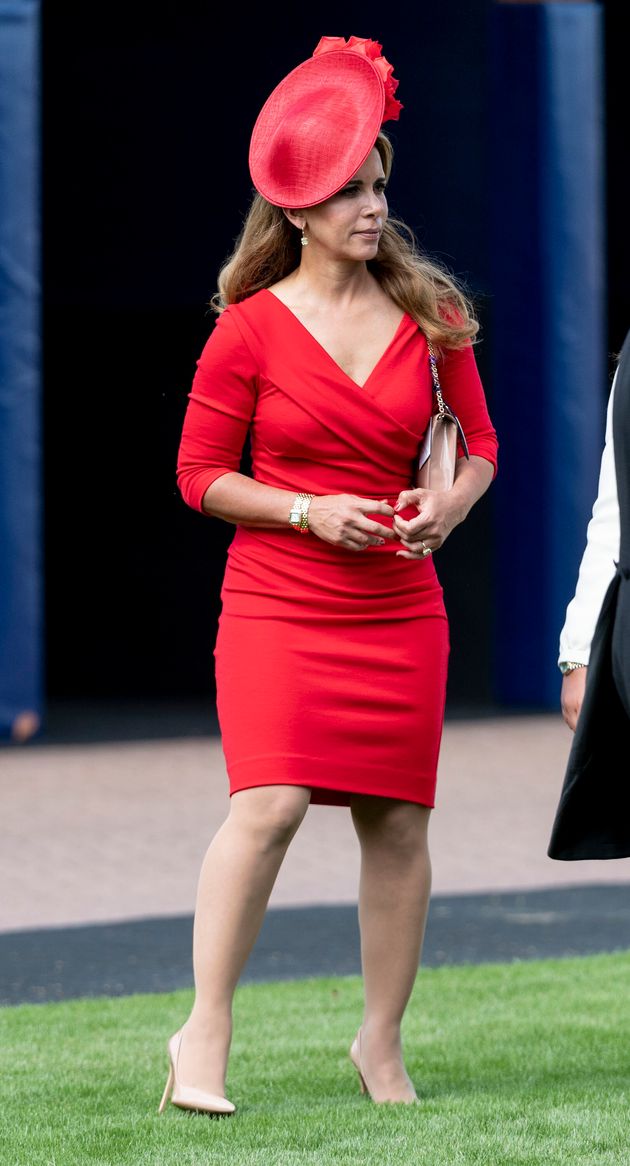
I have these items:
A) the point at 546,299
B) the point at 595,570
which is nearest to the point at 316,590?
the point at 595,570

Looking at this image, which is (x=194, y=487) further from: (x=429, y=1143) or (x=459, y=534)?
(x=459, y=534)

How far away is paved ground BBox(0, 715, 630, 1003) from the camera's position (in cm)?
576

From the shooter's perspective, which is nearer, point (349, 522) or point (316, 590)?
point (349, 522)

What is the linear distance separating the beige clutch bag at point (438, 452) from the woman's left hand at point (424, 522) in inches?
2.2

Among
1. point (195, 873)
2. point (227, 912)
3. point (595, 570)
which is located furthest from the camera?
point (195, 873)

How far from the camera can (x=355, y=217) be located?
12.6 ft

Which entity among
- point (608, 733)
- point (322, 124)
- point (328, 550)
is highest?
point (322, 124)

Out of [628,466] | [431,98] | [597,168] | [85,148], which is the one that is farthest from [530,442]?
[628,466]

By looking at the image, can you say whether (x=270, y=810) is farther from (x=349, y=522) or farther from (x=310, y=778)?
(x=349, y=522)

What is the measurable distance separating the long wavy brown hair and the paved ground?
2.16 m

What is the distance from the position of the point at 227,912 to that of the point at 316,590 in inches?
25.5

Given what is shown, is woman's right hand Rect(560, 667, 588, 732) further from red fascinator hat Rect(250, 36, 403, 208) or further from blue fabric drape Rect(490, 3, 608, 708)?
blue fabric drape Rect(490, 3, 608, 708)

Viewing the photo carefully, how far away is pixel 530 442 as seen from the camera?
12.7 m

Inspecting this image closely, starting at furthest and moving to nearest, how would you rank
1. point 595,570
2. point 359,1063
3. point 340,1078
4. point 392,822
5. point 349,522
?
point 340,1078 < point 359,1063 < point 392,822 < point 349,522 < point 595,570
